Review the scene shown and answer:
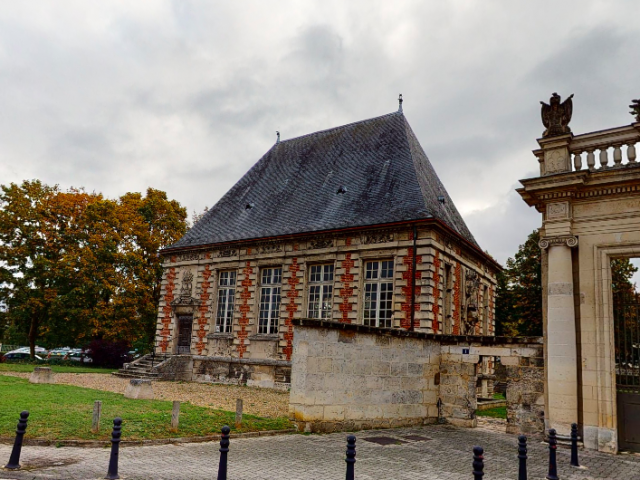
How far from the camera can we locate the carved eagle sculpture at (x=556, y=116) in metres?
10.6

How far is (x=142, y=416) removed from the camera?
388 inches

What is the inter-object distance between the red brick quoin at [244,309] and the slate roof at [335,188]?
4.71 feet

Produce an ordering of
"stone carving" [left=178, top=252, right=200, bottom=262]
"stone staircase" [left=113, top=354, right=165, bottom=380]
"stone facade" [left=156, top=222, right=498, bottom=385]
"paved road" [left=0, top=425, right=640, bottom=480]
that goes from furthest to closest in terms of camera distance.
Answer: "stone carving" [left=178, top=252, right=200, bottom=262], "stone staircase" [left=113, top=354, right=165, bottom=380], "stone facade" [left=156, top=222, right=498, bottom=385], "paved road" [left=0, top=425, right=640, bottom=480]

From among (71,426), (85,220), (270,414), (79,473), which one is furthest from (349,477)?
(85,220)

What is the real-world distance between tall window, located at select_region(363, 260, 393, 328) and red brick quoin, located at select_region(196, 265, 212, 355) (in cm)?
755

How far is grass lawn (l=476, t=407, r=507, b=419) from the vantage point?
1502 centimetres

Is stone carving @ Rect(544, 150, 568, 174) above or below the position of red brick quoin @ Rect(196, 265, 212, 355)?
above

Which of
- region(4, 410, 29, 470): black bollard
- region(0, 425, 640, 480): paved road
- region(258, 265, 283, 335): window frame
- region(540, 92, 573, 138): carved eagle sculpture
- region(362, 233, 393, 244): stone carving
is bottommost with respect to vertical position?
region(0, 425, 640, 480): paved road

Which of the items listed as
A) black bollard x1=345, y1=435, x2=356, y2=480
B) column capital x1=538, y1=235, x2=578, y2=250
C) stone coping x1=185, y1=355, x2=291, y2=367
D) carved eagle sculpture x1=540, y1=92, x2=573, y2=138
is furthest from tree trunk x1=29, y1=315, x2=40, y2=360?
black bollard x1=345, y1=435, x2=356, y2=480

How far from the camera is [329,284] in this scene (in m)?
18.5

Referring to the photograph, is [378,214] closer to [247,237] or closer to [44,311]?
[247,237]

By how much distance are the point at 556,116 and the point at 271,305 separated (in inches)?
496

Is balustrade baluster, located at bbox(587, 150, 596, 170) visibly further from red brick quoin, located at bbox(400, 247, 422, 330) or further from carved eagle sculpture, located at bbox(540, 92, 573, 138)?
red brick quoin, located at bbox(400, 247, 422, 330)

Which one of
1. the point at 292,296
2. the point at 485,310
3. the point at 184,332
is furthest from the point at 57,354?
the point at 485,310
